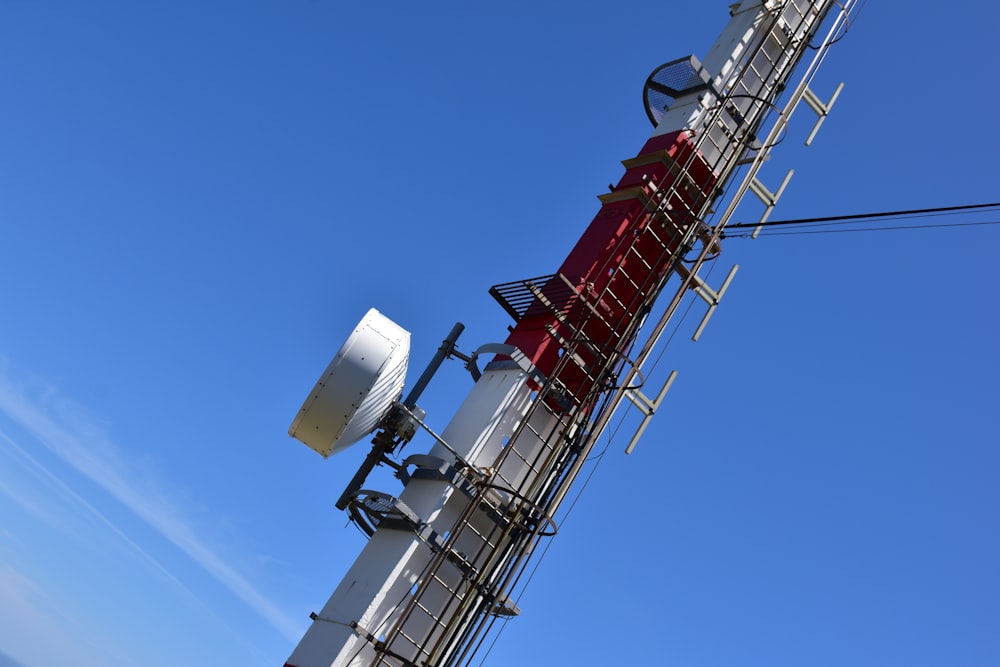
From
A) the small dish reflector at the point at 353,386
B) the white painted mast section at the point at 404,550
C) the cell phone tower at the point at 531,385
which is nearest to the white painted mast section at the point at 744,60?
the cell phone tower at the point at 531,385

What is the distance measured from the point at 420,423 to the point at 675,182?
9.84 meters

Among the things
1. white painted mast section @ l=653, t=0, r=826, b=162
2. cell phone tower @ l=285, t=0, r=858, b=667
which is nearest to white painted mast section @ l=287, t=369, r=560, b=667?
cell phone tower @ l=285, t=0, r=858, b=667

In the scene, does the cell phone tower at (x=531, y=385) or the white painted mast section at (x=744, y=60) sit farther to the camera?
the white painted mast section at (x=744, y=60)

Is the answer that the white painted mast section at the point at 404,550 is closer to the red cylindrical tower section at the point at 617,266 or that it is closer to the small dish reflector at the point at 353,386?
the red cylindrical tower section at the point at 617,266

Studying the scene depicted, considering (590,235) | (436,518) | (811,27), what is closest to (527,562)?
(436,518)

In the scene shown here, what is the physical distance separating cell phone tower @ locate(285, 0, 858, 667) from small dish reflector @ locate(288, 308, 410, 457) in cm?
3

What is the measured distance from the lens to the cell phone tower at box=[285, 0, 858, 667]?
21531mm

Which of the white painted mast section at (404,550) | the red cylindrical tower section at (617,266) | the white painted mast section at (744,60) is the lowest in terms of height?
the white painted mast section at (404,550)

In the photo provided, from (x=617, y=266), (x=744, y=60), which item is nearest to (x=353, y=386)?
(x=617, y=266)

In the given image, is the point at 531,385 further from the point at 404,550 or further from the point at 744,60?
the point at 744,60

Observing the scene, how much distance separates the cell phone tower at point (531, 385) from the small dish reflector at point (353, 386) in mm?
34

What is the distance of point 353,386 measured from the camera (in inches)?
837

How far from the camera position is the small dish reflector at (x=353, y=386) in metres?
21.3

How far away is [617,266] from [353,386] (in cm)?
832
